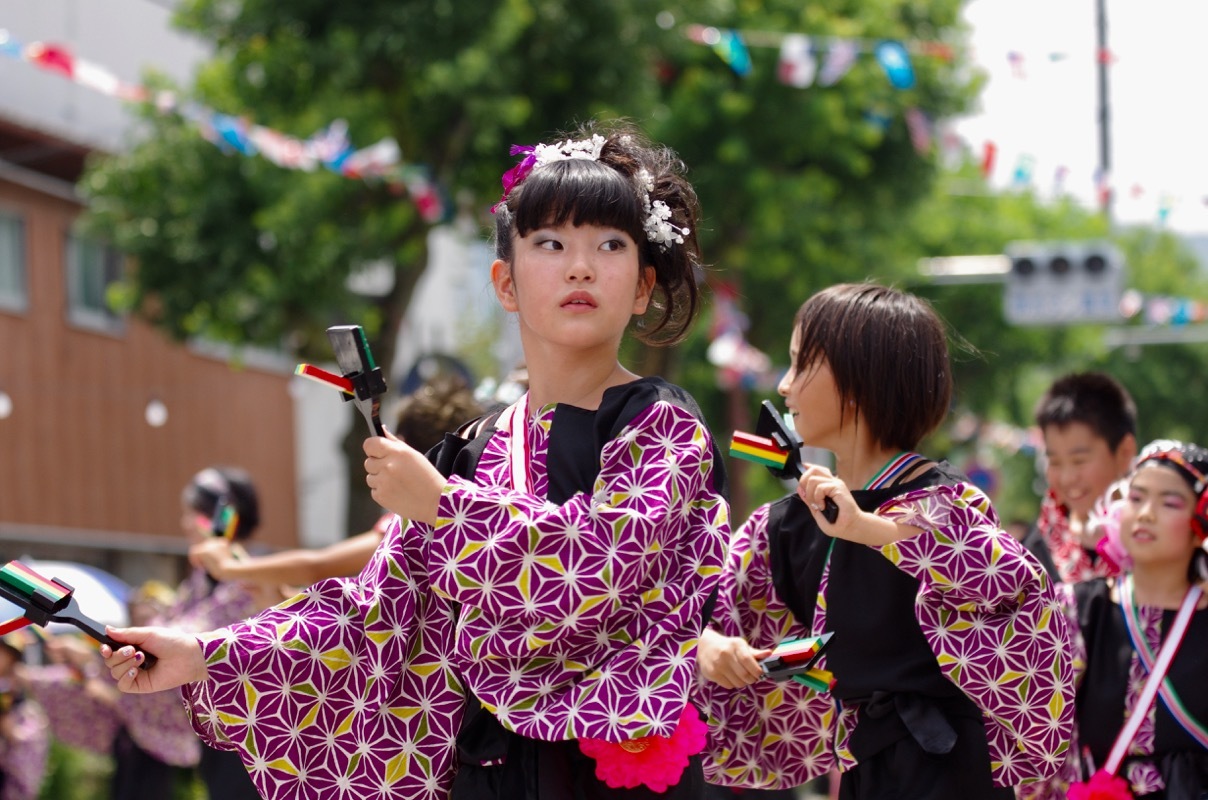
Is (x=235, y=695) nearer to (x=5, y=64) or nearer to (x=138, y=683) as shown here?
(x=138, y=683)

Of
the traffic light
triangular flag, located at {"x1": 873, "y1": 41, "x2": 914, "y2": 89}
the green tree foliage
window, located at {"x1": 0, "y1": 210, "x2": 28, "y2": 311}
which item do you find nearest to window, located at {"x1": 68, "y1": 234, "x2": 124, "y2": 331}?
window, located at {"x1": 0, "y1": 210, "x2": 28, "y2": 311}

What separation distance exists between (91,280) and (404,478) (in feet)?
50.5


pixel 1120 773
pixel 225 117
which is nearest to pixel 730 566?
pixel 1120 773

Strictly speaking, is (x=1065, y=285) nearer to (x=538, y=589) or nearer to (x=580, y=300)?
(x=580, y=300)

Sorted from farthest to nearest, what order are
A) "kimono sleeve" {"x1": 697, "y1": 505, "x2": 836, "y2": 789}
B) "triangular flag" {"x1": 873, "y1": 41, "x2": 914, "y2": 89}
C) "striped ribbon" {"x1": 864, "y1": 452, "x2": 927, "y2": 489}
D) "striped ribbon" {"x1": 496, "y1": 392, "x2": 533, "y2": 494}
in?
1. "triangular flag" {"x1": 873, "y1": 41, "x2": 914, "y2": 89}
2. "kimono sleeve" {"x1": 697, "y1": 505, "x2": 836, "y2": 789}
3. "striped ribbon" {"x1": 864, "y1": 452, "x2": 927, "y2": 489}
4. "striped ribbon" {"x1": 496, "y1": 392, "x2": 533, "y2": 494}

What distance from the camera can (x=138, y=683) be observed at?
3139 mm

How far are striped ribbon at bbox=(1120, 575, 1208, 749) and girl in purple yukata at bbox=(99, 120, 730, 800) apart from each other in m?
1.73

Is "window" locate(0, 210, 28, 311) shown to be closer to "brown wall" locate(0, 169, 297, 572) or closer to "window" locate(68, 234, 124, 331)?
"brown wall" locate(0, 169, 297, 572)

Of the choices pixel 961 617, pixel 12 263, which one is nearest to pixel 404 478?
pixel 961 617

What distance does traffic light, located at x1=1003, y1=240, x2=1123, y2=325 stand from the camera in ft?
59.2

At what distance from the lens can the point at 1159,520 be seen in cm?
459

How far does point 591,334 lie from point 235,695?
3.14 ft

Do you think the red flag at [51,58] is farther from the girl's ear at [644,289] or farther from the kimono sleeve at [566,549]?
the kimono sleeve at [566,549]

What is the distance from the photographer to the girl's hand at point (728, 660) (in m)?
3.32
